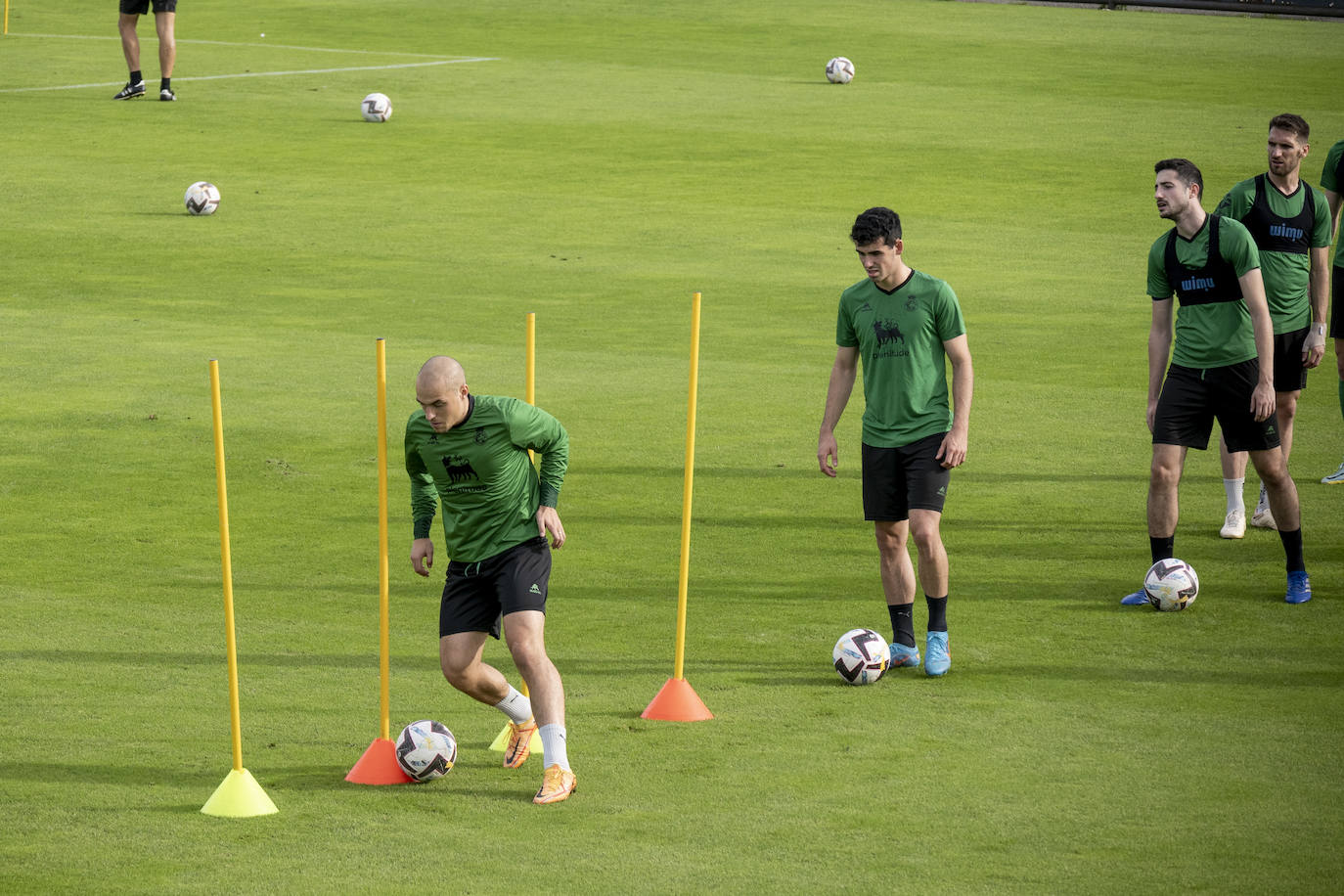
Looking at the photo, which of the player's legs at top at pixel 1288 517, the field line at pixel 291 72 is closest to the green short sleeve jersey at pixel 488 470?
the player's legs at top at pixel 1288 517

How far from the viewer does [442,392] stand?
7.87 meters

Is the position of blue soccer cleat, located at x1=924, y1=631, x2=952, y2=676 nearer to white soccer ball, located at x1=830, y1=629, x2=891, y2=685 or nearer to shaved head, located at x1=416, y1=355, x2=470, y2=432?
white soccer ball, located at x1=830, y1=629, x2=891, y2=685

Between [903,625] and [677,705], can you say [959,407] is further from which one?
[677,705]

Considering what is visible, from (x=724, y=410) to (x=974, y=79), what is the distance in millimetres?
21821

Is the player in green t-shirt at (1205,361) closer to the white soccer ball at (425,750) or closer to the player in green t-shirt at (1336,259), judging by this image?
the player in green t-shirt at (1336,259)

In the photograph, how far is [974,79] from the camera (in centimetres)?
3591

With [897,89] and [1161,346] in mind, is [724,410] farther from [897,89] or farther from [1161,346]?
[897,89]

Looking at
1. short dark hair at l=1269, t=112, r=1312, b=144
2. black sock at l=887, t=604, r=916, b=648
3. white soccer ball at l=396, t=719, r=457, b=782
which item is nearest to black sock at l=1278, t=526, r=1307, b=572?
short dark hair at l=1269, t=112, r=1312, b=144

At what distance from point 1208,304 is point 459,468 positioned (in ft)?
15.8

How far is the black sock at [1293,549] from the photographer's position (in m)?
10.9

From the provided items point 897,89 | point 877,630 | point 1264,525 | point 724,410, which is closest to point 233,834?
point 877,630

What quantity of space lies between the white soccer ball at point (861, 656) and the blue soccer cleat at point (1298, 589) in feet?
9.53

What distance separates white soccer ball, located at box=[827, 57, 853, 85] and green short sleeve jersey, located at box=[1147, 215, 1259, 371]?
25279 mm

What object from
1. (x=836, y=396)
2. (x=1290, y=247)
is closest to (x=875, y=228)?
(x=836, y=396)
